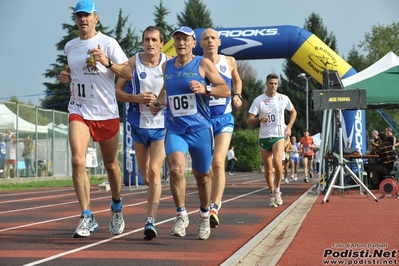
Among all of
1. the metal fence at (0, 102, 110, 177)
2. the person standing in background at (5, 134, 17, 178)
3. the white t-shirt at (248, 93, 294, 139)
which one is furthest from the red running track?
the metal fence at (0, 102, 110, 177)

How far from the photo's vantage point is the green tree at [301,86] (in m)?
97.1

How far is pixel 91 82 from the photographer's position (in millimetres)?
9125

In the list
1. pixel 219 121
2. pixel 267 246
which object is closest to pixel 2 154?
pixel 219 121

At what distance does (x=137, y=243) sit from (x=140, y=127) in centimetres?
178

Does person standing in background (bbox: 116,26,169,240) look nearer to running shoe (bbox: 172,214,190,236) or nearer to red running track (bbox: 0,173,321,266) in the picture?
running shoe (bbox: 172,214,190,236)

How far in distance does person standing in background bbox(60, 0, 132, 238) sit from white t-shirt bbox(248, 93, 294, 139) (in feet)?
19.2

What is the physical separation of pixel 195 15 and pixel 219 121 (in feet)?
290

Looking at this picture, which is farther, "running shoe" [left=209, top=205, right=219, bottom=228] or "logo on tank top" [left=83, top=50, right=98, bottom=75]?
"running shoe" [left=209, top=205, right=219, bottom=228]

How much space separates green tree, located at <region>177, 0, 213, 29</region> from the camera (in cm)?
9725

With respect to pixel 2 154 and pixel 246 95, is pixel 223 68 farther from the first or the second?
pixel 246 95

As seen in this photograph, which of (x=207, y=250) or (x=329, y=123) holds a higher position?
(x=329, y=123)

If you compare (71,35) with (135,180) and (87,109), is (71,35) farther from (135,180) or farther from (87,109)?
(87,109)

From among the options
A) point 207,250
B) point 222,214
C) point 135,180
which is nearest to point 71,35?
point 135,180

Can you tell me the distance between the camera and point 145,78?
9.95 meters
